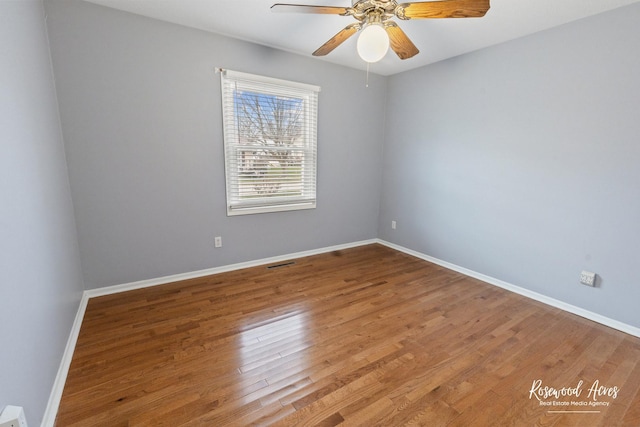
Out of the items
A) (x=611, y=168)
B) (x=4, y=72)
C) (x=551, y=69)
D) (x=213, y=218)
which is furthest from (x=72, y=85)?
(x=611, y=168)

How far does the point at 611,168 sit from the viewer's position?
2.22m

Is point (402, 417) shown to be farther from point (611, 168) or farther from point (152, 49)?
point (152, 49)

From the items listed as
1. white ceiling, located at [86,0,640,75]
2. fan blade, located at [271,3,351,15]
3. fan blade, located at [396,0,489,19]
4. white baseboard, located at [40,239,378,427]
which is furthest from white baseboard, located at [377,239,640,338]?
fan blade, located at [271,3,351,15]

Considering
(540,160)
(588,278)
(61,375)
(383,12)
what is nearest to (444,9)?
(383,12)

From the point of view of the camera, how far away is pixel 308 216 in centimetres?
368

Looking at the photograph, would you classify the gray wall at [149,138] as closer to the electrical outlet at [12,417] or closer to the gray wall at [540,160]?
the gray wall at [540,160]

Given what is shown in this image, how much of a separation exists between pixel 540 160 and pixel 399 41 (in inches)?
69.7

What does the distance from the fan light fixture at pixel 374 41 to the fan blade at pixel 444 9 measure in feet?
0.60

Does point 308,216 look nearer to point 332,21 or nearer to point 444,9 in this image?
point 332,21

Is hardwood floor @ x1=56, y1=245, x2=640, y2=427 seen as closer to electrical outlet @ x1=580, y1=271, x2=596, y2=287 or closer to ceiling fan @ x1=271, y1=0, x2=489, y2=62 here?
electrical outlet @ x1=580, y1=271, x2=596, y2=287

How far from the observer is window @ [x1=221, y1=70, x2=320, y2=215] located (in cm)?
297

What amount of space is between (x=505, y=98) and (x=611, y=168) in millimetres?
1088

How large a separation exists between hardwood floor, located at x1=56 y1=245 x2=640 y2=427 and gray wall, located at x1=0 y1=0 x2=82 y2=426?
1.04ft

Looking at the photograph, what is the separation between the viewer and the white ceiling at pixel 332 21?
7.02ft
